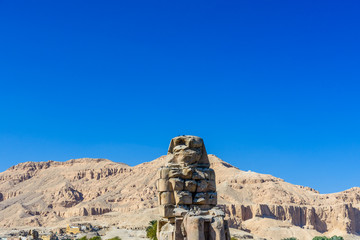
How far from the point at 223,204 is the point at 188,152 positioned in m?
119

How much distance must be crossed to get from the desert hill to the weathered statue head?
93.1m

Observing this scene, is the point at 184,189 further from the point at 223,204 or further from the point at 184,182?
the point at 223,204

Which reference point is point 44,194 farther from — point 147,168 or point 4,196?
point 147,168

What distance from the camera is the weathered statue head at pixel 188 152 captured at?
43.0ft

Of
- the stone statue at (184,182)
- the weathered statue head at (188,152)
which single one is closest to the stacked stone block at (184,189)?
the stone statue at (184,182)

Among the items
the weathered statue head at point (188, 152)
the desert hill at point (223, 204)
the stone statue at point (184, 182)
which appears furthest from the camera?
the desert hill at point (223, 204)

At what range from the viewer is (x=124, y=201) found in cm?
15988

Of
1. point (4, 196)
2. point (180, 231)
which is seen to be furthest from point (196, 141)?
point (4, 196)

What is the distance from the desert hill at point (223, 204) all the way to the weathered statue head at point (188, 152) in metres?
93.1

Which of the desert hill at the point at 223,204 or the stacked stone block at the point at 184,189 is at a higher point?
the desert hill at the point at 223,204

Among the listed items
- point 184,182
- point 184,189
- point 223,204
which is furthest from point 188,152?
point 223,204

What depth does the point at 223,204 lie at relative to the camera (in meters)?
129

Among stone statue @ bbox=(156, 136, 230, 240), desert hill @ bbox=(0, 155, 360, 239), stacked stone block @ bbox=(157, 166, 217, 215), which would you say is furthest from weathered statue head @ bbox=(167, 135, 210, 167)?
desert hill @ bbox=(0, 155, 360, 239)

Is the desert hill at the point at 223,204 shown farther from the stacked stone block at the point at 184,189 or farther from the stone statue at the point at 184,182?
the stacked stone block at the point at 184,189
